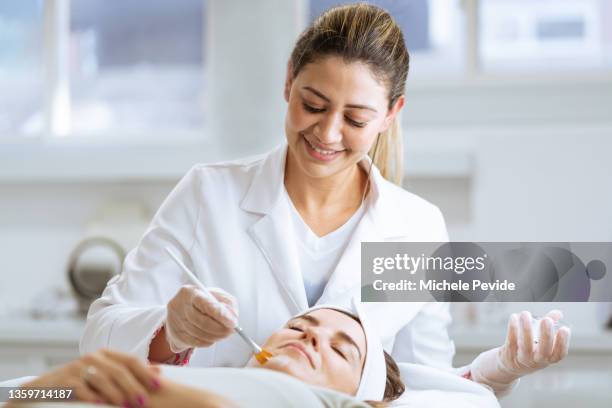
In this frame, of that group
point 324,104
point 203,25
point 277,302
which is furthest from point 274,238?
point 203,25

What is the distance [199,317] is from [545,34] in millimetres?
2473

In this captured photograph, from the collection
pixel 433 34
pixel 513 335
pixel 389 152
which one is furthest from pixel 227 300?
pixel 433 34

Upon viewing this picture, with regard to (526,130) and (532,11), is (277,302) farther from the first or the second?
(532,11)

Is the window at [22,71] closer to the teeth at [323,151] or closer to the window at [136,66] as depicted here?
the window at [136,66]

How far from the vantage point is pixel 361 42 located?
154cm

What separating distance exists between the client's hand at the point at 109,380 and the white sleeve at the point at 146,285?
369mm

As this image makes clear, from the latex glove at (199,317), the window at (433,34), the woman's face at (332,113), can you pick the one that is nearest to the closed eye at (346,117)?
the woman's face at (332,113)

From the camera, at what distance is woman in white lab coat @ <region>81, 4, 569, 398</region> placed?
1518 mm

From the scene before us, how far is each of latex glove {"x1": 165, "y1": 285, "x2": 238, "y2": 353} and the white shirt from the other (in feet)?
1.09

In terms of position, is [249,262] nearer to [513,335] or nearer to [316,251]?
[316,251]

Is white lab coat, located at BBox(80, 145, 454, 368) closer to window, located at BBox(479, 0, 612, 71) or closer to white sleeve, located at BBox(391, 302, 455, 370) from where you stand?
white sleeve, located at BBox(391, 302, 455, 370)

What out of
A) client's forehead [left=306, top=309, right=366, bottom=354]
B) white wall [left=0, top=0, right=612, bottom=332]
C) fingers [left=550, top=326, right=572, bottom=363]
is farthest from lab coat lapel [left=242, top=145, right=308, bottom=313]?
white wall [left=0, top=0, right=612, bottom=332]

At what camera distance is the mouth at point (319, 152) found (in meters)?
1.56

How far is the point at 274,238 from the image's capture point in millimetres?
1620
